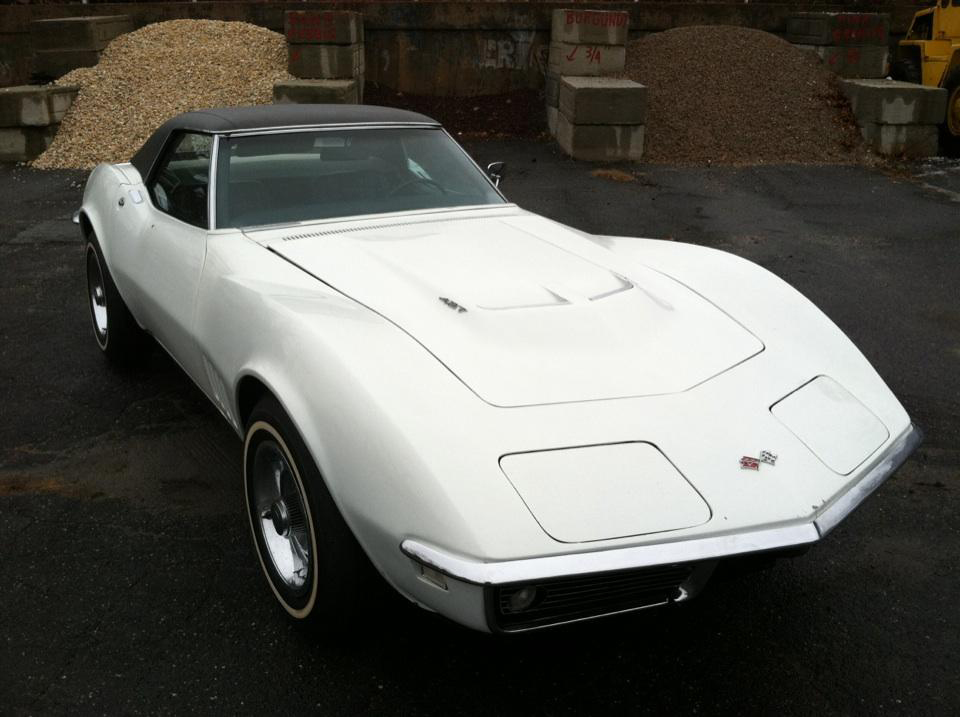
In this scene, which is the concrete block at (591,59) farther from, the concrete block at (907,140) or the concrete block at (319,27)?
the concrete block at (907,140)

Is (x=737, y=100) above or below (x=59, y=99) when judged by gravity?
above

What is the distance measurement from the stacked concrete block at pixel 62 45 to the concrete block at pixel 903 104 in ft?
33.3

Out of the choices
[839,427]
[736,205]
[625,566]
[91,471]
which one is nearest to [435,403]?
[625,566]

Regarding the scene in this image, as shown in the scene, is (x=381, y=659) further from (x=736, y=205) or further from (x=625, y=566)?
(x=736, y=205)

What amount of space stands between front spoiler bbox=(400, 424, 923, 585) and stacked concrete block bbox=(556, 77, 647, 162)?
861cm

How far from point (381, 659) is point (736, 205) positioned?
711cm

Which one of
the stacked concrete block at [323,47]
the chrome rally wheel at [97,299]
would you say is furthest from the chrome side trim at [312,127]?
the stacked concrete block at [323,47]

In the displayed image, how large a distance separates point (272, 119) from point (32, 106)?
8.02 m

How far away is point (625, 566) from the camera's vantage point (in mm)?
1872

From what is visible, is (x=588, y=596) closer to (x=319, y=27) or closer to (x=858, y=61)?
(x=319, y=27)

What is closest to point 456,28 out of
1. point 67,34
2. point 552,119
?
point 552,119

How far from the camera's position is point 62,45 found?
1159 cm

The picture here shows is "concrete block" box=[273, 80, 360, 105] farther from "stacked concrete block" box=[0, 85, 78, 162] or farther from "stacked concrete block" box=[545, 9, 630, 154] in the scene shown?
"stacked concrete block" box=[545, 9, 630, 154]

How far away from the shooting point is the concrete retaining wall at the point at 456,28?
12312 millimetres
